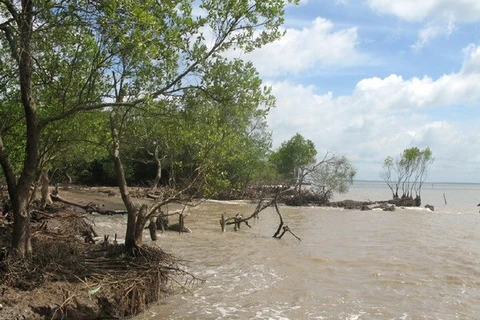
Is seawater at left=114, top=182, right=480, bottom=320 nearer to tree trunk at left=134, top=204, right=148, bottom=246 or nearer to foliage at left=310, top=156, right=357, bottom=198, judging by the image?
tree trunk at left=134, top=204, right=148, bottom=246

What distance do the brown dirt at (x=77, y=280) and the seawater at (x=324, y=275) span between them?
25.9 inches

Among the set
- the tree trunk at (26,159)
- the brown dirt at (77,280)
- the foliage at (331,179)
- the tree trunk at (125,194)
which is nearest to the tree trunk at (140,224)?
the tree trunk at (125,194)

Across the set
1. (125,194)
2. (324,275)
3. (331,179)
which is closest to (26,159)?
(125,194)

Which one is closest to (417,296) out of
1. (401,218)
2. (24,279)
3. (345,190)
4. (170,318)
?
(170,318)

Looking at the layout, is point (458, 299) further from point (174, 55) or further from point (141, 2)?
point (141, 2)

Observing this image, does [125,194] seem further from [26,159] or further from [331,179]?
[331,179]

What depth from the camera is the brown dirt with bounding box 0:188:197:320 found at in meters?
7.63

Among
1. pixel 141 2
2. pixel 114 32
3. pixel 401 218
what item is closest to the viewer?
pixel 114 32

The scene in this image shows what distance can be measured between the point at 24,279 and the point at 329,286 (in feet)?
26.9

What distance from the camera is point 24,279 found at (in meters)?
8.04

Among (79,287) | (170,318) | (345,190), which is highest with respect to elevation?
(345,190)

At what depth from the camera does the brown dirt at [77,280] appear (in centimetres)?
763

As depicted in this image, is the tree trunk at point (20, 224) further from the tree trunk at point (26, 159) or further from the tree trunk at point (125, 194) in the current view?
the tree trunk at point (125, 194)

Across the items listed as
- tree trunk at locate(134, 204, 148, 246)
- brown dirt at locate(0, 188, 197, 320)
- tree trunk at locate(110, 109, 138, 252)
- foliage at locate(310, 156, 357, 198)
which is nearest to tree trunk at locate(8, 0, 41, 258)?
brown dirt at locate(0, 188, 197, 320)
